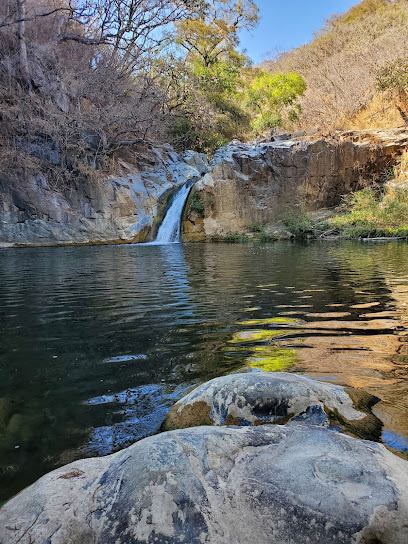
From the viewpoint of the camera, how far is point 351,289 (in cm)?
607

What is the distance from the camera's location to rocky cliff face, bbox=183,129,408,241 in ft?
63.2

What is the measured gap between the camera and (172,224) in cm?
1909

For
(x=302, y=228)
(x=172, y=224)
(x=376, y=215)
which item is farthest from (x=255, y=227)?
(x=376, y=215)

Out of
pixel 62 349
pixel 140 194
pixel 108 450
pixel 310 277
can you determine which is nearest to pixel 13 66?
pixel 140 194

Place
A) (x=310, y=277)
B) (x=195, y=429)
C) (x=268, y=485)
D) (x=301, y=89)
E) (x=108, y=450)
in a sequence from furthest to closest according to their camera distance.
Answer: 1. (x=301, y=89)
2. (x=310, y=277)
3. (x=108, y=450)
4. (x=195, y=429)
5. (x=268, y=485)

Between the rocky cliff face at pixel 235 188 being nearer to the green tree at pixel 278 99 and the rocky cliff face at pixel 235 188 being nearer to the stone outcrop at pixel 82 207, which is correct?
the stone outcrop at pixel 82 207

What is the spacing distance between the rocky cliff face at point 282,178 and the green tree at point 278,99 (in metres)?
8.52

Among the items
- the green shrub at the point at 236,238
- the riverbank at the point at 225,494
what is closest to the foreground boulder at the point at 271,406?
the riverbank at the point at 225,494

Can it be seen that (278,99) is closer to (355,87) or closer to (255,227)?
(355,87)

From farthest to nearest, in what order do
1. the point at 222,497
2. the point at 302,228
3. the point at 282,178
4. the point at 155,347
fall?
1. the point at 282,178
2. the point at 302,228
3. the point at 155,347
4. the point at 222,497

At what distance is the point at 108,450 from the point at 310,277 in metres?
5.91

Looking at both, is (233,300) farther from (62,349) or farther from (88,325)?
(62,349)

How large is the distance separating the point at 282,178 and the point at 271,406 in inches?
747

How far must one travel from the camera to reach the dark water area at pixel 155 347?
2.27 m
